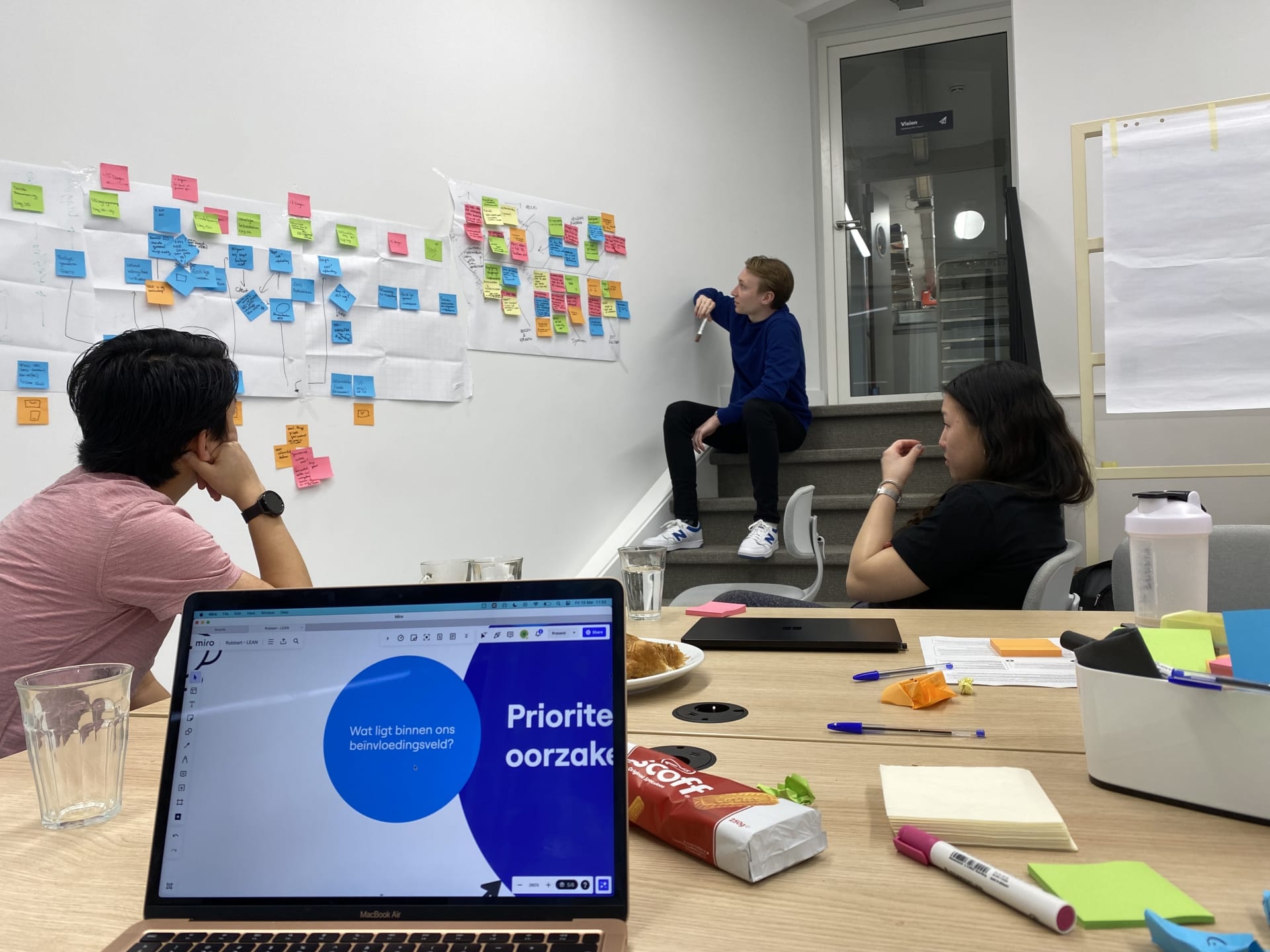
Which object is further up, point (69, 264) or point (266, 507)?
point (69, 264)

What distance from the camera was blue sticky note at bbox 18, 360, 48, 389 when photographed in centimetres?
202

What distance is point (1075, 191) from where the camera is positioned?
297cm

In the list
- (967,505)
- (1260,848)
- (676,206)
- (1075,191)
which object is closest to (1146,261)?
(1075,191)

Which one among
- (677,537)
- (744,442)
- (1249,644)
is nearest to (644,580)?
(1249,644)

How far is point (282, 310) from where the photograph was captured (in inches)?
98.2

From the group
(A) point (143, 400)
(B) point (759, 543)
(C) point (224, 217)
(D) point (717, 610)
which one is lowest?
(B) point (759, 543)

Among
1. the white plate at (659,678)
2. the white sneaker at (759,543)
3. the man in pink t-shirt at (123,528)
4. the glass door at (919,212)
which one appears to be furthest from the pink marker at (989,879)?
the glass door at (919,212)

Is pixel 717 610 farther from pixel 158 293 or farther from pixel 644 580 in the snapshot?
pixel 158 293

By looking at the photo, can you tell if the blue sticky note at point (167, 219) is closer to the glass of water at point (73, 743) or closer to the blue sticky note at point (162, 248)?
the blue sticky note at point (162, 248)

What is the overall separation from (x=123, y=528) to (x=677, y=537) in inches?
96.3

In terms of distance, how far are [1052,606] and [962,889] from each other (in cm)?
127

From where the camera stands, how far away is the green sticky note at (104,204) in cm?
214

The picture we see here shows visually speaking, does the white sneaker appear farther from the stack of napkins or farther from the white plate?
the stack of napkins

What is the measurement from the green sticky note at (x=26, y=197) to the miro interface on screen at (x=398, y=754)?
6.19ft
